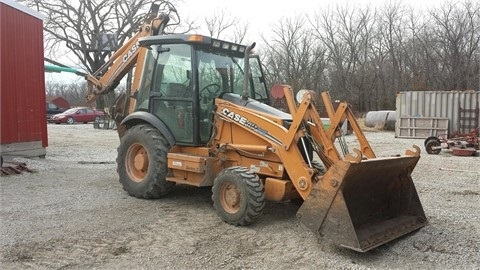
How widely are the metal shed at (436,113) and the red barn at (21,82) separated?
15114mm

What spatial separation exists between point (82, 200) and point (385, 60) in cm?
3996

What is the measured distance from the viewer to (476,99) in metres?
19.6

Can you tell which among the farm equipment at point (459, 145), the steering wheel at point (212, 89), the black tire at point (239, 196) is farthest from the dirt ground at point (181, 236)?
the farm equipment at point (459, 145)

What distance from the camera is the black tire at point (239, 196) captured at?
17.7 feet

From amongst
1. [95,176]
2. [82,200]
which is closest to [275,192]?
[82,200]

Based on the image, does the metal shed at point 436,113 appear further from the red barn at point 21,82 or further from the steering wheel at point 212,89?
the steering wheel at point 212,89

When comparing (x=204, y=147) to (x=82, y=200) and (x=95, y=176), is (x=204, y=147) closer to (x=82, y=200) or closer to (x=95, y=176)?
(x=82, y=200)

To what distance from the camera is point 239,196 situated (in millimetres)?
5562

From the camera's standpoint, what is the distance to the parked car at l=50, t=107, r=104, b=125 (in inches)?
1293

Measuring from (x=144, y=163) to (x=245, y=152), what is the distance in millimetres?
1809

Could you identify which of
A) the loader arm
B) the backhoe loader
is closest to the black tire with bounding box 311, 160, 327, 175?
the backhoe loader

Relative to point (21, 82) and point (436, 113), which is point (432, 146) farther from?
point (21, 82)

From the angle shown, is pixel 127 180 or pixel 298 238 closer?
pixel 298 238

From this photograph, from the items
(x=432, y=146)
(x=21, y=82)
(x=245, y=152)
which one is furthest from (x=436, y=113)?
(x=21, y=82)
